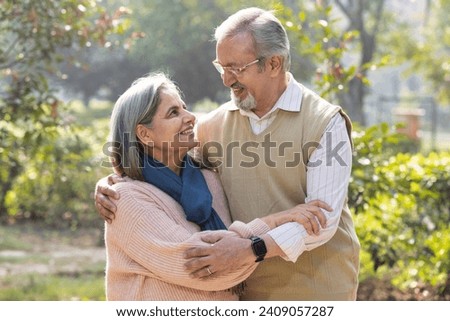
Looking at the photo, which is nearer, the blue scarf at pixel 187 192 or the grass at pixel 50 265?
the blue scarf at pixel 187 192

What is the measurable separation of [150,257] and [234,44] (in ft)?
3.11

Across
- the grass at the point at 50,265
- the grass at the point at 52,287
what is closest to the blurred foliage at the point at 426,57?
the grass at the point at 50,265

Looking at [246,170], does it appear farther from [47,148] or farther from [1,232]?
[1,232]

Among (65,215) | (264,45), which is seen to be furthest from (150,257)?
(65,215)

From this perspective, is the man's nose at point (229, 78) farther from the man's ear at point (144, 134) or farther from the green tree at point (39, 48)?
the green tree at point (39, 48)

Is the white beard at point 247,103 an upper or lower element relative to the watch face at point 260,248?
upper

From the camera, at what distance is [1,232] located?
10336mm

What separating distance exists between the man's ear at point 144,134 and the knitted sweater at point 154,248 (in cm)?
17

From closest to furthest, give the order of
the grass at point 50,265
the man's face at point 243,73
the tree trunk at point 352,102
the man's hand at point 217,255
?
the man's hand at point 217,255, the man's face at point 243,73, the grass at point 50,265, the tree trunk at point 352,102

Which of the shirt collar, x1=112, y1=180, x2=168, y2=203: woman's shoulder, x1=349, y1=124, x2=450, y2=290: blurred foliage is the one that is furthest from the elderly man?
x1=349, y1=124, x2=450, y2=290: blurred foliage

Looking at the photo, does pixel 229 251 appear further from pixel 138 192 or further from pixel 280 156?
pixel 280 156

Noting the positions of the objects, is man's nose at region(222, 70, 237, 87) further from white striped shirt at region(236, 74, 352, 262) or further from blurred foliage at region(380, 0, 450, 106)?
blurred foliage at region(380, 0, 450, 106)

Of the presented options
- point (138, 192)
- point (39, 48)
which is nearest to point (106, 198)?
point (138, 192)

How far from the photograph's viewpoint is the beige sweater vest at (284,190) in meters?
3.37
